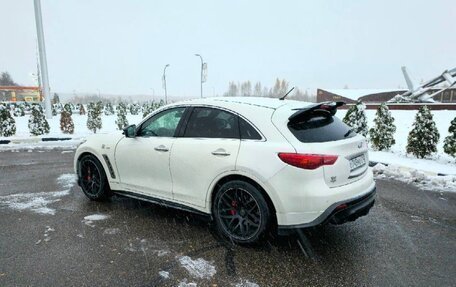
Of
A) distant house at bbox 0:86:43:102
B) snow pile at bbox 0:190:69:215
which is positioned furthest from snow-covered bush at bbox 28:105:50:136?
distant house at bbox 0:86:43:102

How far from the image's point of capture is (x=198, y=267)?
10.2 ft

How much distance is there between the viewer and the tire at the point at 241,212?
3.32 metres

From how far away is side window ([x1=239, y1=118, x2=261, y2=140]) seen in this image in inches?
135

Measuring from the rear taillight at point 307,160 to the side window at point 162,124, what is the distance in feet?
5.46

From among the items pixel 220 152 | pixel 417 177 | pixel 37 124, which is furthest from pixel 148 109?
pixel 220 152

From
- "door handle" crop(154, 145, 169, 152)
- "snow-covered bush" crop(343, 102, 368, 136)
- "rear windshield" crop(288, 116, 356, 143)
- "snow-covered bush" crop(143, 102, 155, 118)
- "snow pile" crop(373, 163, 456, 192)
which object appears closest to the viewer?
"rear windshield" crop(288, 116, 356, 143)

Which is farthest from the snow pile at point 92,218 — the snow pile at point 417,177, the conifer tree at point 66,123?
the conifer tree at point 66,123

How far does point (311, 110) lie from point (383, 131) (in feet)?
24.9

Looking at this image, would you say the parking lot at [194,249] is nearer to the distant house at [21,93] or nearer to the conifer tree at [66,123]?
the conifer tree at [66,123]

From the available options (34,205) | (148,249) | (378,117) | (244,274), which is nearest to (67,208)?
(34,205)

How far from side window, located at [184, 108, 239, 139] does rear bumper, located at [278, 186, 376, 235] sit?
1126mm

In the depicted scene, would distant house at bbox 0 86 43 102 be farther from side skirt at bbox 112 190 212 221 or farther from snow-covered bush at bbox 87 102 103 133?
side skirt at bbox 112 190 212 221

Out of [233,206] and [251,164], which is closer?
[251,164]

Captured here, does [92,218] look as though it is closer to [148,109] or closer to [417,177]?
[417,177]
